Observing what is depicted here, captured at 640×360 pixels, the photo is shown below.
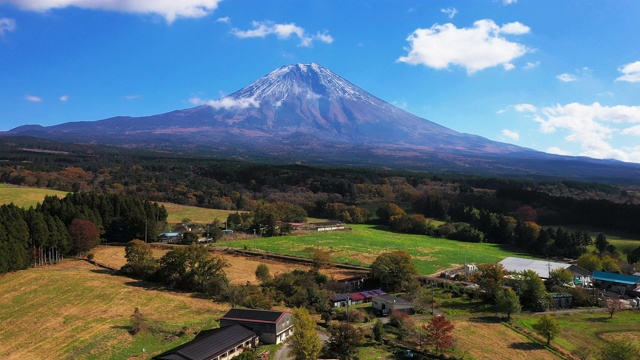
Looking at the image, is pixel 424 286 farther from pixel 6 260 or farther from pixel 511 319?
pixel 6 260

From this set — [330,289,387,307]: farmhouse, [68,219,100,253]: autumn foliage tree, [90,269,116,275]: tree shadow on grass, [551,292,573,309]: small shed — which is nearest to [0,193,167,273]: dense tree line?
[68,219,100,253]: autumn foliage tree

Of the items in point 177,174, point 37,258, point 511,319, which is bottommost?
point 511,319

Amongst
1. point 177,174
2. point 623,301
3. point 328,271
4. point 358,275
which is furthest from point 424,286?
point 177,174

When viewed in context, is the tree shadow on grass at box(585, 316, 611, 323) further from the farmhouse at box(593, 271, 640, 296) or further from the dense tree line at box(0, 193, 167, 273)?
the dense tree line at box(0, 193, 167, 273)

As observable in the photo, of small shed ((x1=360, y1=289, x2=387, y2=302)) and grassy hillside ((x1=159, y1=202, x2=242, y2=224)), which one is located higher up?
grassy hillside ((x1=159, y1=202, x2=242, y2=224))

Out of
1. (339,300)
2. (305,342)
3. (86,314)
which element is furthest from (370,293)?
(86,314)

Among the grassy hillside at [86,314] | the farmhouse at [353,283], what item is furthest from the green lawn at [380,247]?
the grassy hillside at [86,314]

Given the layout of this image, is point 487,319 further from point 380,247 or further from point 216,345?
point 380,247

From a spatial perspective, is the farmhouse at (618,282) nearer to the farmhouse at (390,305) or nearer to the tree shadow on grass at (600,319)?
the tree shadow on grass at (600,319)
